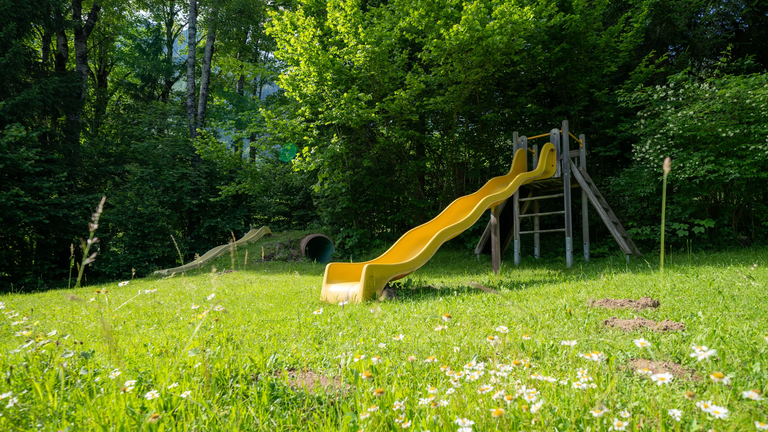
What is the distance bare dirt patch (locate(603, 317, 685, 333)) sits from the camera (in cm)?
266

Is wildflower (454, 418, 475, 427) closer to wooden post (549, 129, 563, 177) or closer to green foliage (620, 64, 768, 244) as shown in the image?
wooden post (549, 129, 563, 177)

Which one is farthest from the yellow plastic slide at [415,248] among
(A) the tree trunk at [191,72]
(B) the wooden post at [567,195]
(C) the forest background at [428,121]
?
(A) the tree trunk at [191,72]

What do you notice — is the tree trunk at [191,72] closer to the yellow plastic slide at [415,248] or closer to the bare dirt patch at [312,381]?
the yellow plastic slide at [415,248]

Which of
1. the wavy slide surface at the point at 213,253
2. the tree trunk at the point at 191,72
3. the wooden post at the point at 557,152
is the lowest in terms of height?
the wavy slide surface at the point at 213,253

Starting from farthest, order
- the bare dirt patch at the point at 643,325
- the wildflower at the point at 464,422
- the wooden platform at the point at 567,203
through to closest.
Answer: the wooden platform at the point at 567,203 < the bare dirt patch at the point at 643,325 < the wildflower at the point at 464,422

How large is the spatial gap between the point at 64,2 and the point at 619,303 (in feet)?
48.0

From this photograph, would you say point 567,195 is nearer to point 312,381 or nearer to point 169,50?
point 312,381

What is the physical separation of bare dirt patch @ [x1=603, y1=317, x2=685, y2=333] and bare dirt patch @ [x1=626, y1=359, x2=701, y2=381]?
2.20 feet

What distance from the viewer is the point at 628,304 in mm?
→ 3434

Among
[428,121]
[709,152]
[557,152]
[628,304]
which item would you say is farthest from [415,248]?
[709,152]

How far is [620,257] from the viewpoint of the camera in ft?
26.6

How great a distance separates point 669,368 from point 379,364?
1.34 m

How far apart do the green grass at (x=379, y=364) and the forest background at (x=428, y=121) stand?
15.3 ft

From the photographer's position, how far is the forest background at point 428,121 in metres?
8.21
